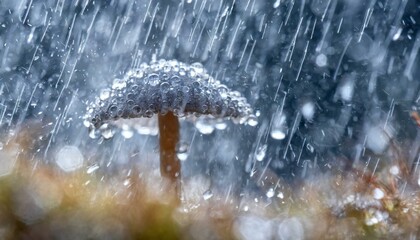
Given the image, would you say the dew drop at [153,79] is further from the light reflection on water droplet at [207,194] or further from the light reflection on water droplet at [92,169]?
the light reflection on water droplet at [207,194]

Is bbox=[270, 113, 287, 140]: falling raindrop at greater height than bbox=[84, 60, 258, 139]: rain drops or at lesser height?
lesser

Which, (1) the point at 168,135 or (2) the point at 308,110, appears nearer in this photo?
(1) the point at 168,135

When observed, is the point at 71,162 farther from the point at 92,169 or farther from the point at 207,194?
the point at 207,194

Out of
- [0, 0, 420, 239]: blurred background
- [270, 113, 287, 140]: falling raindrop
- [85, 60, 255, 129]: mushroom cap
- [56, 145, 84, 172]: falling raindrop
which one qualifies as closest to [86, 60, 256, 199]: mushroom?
[85, 60, 255, 129]: mushroom cap

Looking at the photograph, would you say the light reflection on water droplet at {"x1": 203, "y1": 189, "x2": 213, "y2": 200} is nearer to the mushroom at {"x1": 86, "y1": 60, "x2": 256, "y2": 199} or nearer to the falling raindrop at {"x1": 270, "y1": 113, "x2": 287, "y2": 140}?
the mushroom at {"x1": 86, "y1": 60, "x2": 256, "y2": 199}

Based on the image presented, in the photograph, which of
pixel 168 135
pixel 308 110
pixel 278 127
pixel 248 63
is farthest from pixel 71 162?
pixel 278 127

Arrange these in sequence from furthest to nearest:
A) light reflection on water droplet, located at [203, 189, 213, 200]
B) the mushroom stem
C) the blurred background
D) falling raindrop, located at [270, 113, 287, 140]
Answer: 1. falling raindrop, located at [270, 113, 287, 140]
2. the blurred background
3. the mushroom stem
4. light reflection on water droplet, located at [203, 189, 213, 200]

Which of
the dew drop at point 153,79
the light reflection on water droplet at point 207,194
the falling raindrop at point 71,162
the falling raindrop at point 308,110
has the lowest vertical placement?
the falling raindrop at point 308,110

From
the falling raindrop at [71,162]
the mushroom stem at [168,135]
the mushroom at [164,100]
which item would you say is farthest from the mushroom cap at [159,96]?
the falling raindrop at [71,162]
